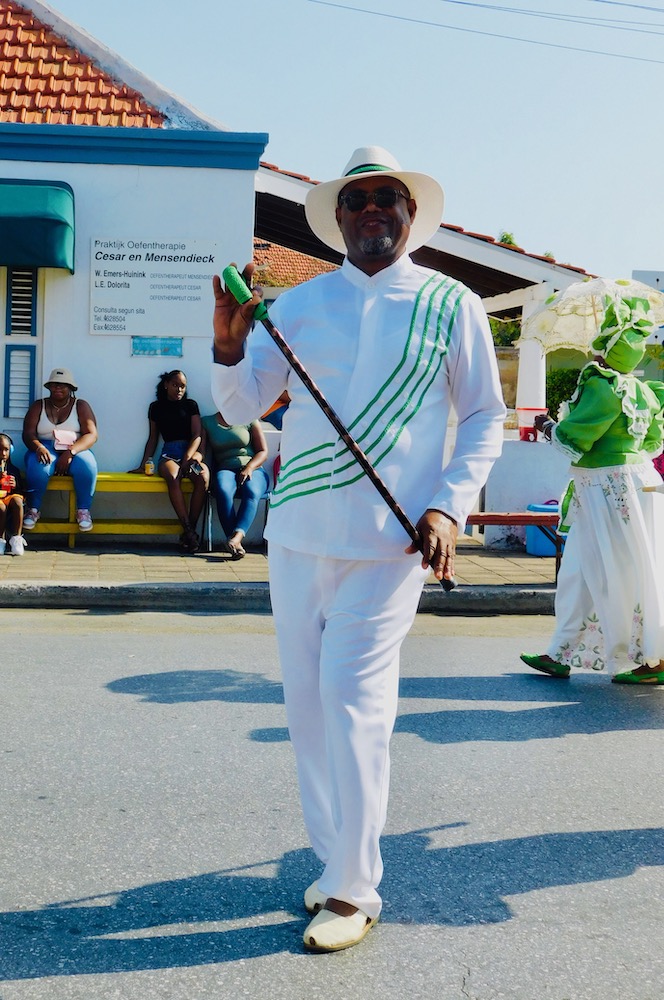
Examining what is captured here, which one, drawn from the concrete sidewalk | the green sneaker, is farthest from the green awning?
the green sneaker

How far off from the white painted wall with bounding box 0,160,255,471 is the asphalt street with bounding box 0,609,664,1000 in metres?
5.17

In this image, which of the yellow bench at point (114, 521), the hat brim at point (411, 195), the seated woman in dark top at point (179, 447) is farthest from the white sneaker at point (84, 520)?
the hat brim at point (411, 195)

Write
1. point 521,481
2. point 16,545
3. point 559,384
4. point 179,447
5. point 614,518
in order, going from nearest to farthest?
point 614,518, point 16,545, point 179,447, point 521,481, point 559,384

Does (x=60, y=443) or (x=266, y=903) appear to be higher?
(x=60, y=443)

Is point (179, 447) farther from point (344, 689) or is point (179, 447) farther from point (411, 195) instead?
point (344, 689)

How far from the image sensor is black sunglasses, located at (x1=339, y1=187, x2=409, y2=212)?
3.35 m

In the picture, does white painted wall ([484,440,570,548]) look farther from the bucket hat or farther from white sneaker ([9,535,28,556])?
white sneaker ([9,535,28,556])

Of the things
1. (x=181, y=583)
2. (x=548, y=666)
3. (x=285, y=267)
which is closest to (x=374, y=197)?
(x=548, y=666)

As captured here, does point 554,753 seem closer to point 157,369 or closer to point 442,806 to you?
point 442,806

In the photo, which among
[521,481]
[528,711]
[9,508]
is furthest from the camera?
[521,481]

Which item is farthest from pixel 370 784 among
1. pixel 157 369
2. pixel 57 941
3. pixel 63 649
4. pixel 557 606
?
pixel 157 369

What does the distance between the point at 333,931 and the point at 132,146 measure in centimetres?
955

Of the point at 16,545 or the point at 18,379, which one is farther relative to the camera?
the point at 18,379

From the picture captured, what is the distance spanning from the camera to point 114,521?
1132cm
